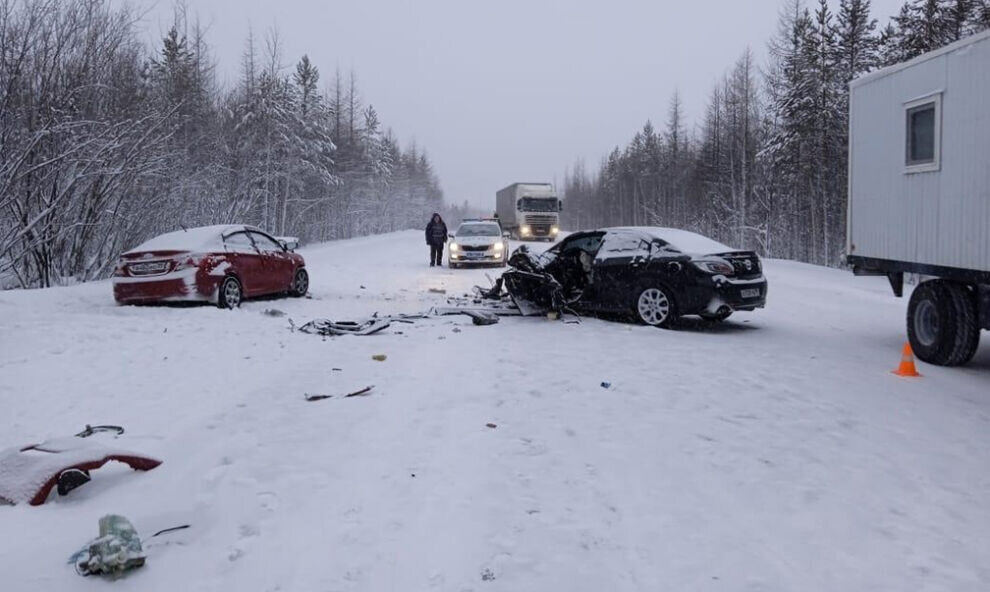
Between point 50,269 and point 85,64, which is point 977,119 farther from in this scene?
point 50,269

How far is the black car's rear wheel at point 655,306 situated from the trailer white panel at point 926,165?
2.76m

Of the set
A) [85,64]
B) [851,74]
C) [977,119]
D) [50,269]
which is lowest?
[50,269]

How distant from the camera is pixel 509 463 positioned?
4.66 metres

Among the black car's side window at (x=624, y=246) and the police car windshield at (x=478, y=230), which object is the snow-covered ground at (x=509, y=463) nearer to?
the black car's side window at (x=624, y=246)

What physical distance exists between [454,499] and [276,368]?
430 cm

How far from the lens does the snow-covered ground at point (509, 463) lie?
10.6 ft

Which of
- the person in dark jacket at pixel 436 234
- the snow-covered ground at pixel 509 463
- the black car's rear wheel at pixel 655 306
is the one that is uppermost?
the person in dark jacket at pixel 436 234

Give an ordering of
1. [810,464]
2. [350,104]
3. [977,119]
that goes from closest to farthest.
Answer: [810,464] < [977,119] < [350,104]

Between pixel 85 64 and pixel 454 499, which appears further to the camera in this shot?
pixel 85 64

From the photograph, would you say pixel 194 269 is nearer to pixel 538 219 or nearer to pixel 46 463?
pixel 46 463

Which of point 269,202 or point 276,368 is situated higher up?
point 269,202


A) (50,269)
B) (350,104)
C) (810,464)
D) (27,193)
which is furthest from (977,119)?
(350,104)

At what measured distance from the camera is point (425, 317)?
11.8m

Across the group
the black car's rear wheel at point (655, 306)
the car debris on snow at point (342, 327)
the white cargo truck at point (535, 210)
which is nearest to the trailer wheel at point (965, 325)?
the black car's rear wheel at point (655, 306)
